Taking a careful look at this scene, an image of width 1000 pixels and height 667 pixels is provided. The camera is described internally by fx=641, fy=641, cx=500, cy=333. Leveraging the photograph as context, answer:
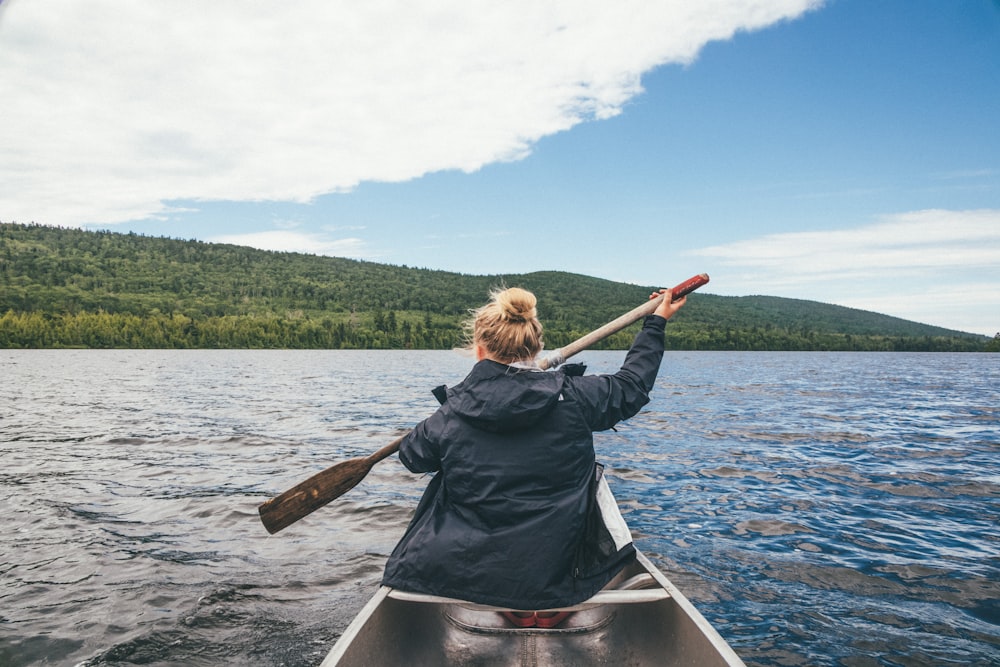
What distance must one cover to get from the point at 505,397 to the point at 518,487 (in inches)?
21.3

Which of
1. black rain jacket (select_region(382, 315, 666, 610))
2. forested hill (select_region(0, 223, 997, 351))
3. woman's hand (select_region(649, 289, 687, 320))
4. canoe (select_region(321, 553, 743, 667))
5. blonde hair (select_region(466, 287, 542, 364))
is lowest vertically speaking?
canoe (select_region(321, 553, 743, 667))

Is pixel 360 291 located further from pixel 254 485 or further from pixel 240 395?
pixel 254 485

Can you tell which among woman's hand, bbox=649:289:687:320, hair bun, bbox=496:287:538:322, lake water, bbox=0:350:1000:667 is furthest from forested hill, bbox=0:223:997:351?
hair bun, bbox=496:287:538:322

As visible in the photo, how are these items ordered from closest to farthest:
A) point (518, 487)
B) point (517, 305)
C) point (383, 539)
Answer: point (518, 487)
point (517, 305)
point (383, 539)

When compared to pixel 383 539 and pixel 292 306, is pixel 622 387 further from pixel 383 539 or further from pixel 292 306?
pixel 292 306

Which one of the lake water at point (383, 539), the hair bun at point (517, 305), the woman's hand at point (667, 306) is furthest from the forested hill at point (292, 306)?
the hair bun at point (517, 305)

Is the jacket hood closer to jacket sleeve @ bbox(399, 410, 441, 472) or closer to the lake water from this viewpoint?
jacket sleeve @ bbox(399, 410, 441, 472)

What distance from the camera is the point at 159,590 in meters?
7.25

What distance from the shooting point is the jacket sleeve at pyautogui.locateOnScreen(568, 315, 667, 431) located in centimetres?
374

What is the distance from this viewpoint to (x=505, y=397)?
11.6 ft

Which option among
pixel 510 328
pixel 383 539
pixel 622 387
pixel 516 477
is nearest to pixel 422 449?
pixel 516 477

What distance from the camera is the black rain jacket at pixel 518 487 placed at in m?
3.61

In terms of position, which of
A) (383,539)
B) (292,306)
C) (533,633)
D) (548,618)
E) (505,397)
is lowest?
(383,539)

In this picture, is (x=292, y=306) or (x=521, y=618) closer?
(x=521, y=618)
